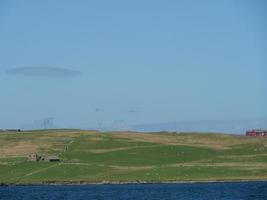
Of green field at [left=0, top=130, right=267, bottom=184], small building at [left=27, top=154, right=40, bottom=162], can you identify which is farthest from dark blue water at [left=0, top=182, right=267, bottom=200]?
small building at [left=27, top=154, right=40, bottom=162]

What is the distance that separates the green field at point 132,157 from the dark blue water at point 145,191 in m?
5.57

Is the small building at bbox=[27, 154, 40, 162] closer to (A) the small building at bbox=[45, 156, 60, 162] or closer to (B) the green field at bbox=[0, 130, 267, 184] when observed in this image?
(B) the green field at bbox=[0, 130, 267, 184]

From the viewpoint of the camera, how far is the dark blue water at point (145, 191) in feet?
283

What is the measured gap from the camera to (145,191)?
9556 cm

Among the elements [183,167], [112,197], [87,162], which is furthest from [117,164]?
[112,197]

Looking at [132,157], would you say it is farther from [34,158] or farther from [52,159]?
[34,158]

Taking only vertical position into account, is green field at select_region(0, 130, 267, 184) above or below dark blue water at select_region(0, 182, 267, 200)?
above

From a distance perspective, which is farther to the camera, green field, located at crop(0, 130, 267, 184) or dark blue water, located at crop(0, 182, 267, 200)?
green field, located at crop(0, 130, 267, 184)

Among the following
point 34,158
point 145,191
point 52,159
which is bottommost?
point 145,191

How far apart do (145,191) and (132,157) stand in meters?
42.2

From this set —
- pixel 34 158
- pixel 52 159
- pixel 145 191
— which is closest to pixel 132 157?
pixel 52 159

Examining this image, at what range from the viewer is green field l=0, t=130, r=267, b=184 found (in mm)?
115500

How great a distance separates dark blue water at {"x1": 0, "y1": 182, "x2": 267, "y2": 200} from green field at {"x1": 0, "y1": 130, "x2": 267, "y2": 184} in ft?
18.3

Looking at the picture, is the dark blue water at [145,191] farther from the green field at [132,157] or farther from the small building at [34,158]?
the small building at [34,158]
